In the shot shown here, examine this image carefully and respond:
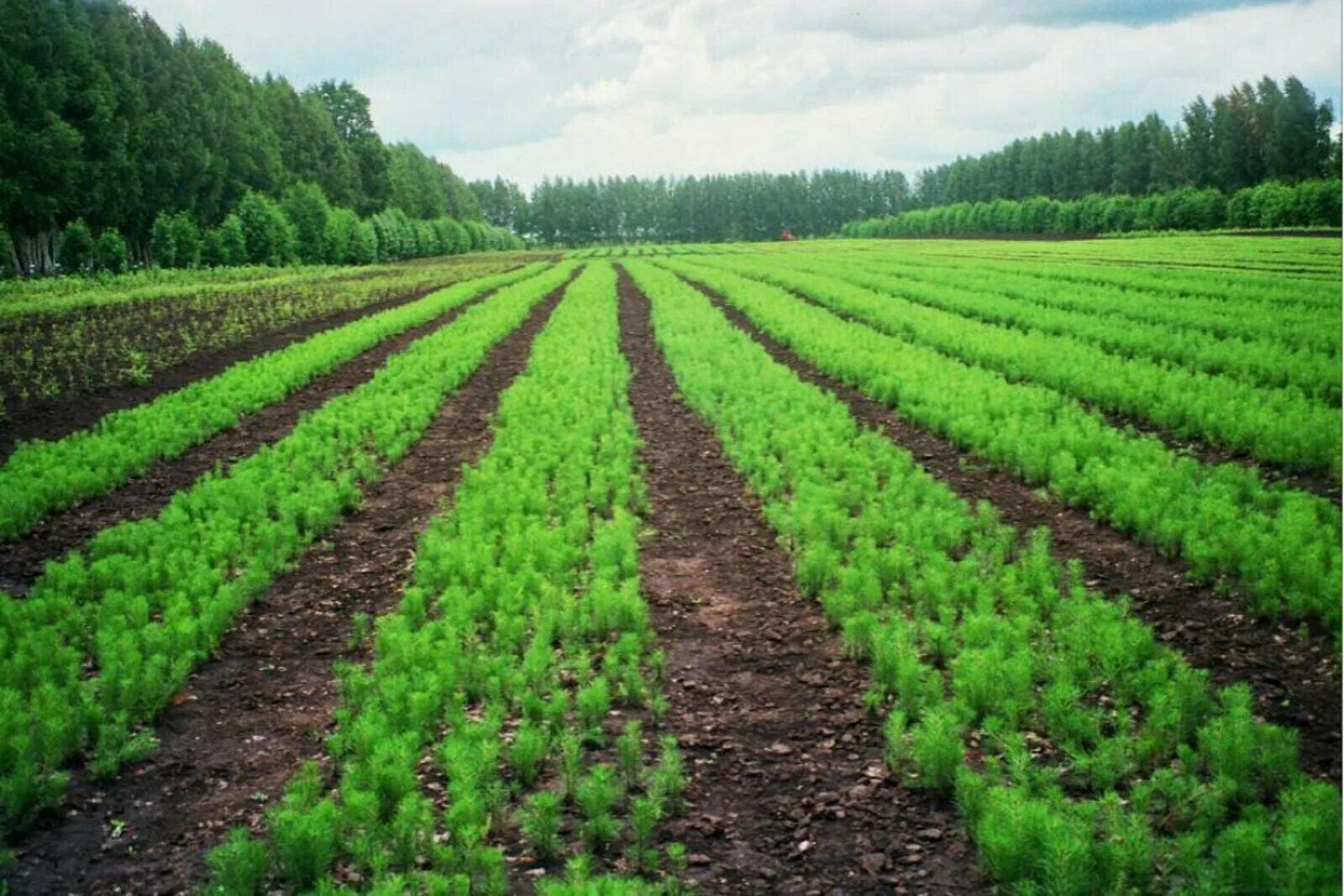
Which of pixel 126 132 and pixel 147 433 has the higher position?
pixel 126 132

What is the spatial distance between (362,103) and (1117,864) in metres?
123

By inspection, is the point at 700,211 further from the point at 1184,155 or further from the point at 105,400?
the point at 105,400

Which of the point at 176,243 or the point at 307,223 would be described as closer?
the point at 176,243

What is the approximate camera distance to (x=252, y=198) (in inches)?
2574

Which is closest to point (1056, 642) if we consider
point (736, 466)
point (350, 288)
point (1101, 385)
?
point (736, 466)

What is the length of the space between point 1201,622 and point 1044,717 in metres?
2.20

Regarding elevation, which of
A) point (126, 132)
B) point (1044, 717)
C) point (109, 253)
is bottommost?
point (1044, 717)

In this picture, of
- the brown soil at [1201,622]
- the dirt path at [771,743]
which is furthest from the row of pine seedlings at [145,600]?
the brown soil at [1201,622]

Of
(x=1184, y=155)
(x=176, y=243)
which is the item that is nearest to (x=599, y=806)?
(x=176, y=243)

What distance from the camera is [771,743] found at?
6.31 metres

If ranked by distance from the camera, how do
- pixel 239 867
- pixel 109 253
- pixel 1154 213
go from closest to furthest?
1. pixel 239 867
2. pixel 109 253
3. pixel 1154 213

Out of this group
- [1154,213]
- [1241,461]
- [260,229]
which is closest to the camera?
[1241,461]

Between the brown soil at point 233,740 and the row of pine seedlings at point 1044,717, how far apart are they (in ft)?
12.4

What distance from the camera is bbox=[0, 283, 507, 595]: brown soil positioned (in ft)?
32.3
